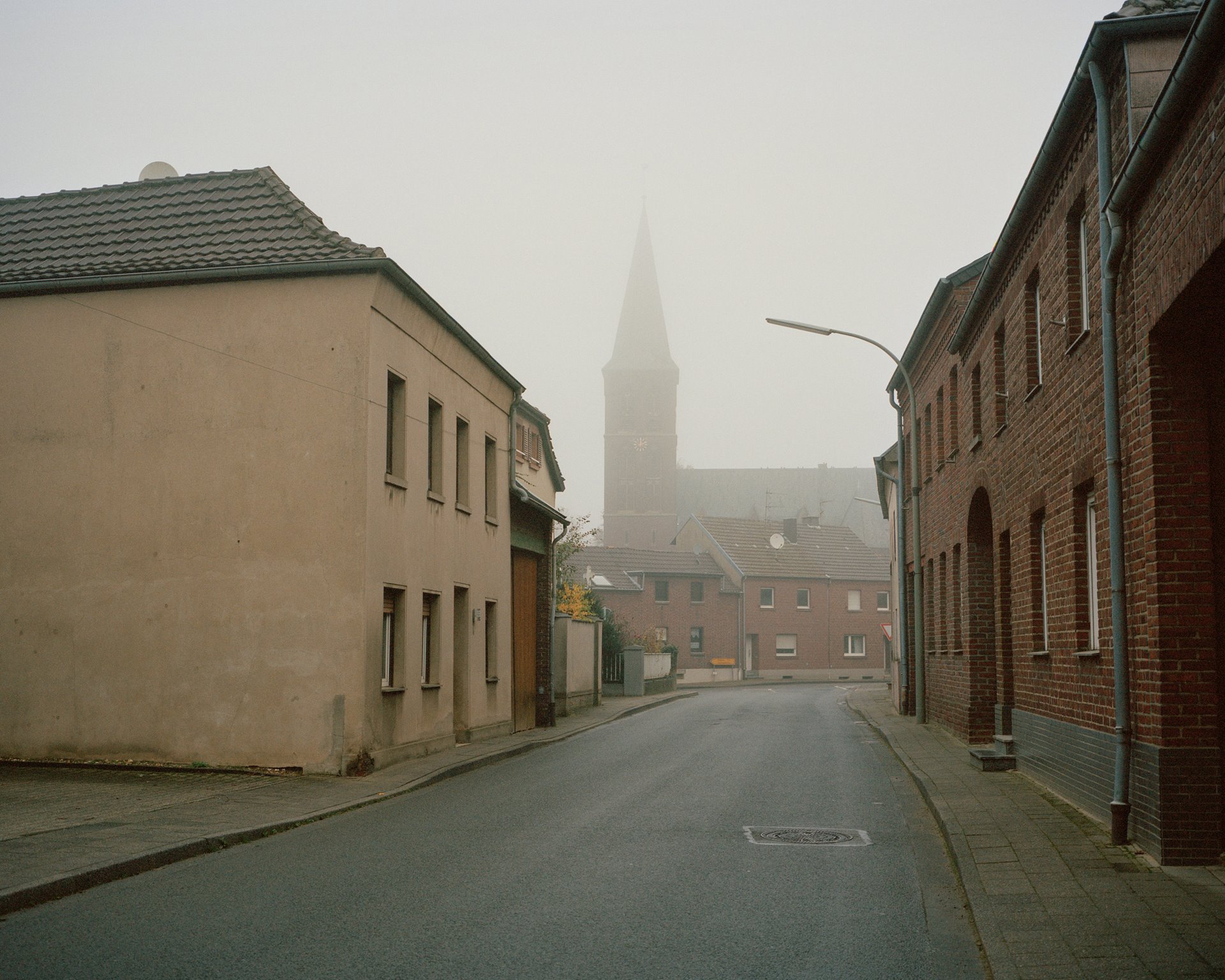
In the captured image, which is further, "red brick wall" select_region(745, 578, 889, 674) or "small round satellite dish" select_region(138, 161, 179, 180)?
"red brick wall" select_region(745, 578, 889, 674)

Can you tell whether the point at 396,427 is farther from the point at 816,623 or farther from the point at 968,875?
the point at 816,623

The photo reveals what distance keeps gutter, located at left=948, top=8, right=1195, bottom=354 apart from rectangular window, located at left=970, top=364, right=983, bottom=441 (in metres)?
1.04

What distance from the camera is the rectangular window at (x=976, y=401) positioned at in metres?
18.9

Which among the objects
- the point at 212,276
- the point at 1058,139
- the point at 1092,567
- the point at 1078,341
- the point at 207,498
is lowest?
the point at 1092,567

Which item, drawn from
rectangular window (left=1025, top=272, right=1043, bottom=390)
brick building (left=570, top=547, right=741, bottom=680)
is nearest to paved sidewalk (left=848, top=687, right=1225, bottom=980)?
rectangular window (left=1025, top=272, right=1043, bottom=390)

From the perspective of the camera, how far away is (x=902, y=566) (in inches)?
1101

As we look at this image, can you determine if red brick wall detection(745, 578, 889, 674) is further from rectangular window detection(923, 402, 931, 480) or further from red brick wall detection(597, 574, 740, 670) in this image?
rectangular window detection(923, 402, 931, 480)

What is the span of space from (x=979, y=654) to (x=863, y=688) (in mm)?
34431

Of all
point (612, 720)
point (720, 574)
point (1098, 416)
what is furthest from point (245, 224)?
point (720, 574)

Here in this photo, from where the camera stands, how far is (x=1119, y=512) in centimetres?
967

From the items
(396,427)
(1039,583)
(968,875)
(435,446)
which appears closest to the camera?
(968,875)

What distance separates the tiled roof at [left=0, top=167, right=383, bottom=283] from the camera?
1614 cm

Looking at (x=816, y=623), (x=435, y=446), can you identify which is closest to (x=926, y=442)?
(x=435, y=446)

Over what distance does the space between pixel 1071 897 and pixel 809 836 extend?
3.50 m
